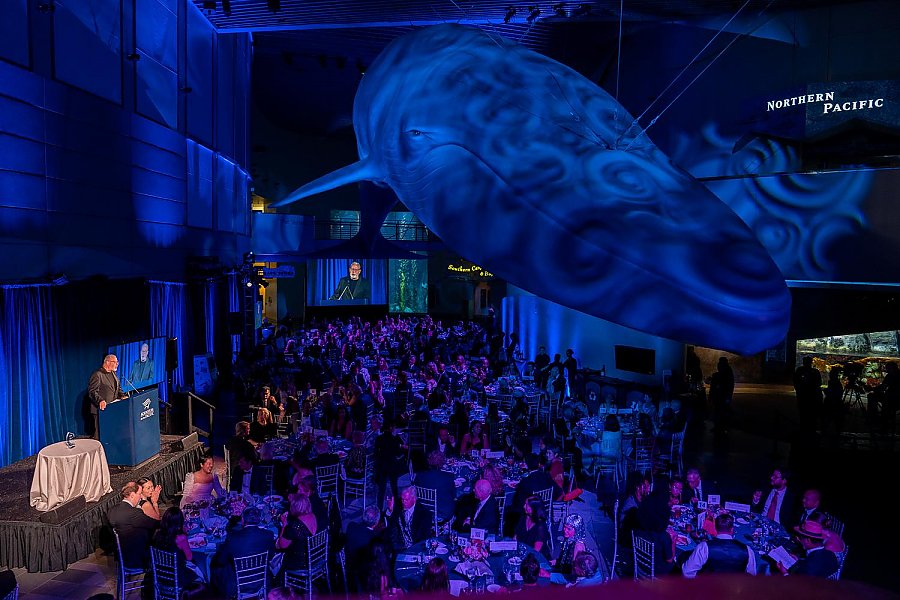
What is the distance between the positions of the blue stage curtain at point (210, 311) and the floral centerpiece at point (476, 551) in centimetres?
1317

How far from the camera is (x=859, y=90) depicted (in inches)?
504

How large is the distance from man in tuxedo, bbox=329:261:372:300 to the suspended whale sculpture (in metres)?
30.0

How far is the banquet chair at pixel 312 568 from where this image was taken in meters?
5.94

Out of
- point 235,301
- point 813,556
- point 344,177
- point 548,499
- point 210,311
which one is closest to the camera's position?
point 344,177

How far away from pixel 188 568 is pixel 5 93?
7.35 m

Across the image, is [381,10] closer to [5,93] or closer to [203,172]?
[203,172]

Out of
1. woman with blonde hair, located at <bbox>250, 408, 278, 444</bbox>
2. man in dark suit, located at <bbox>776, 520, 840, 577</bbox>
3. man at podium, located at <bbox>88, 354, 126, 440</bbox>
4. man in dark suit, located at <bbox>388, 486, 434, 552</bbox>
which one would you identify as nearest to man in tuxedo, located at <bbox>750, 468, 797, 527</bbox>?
man in dark suit, located at <bbox>776, 520, 840, 577</bbox>

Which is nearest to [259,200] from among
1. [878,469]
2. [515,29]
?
[515,29]

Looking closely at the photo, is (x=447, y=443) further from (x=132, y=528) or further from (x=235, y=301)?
(x=235, y=301)

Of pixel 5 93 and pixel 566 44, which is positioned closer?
pixel 5 93

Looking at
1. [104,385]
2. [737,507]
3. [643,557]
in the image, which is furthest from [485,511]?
[104,385]

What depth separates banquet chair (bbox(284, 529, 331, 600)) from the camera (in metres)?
5.94

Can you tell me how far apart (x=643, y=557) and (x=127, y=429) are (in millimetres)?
7333

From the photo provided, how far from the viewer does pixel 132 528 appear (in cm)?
639
